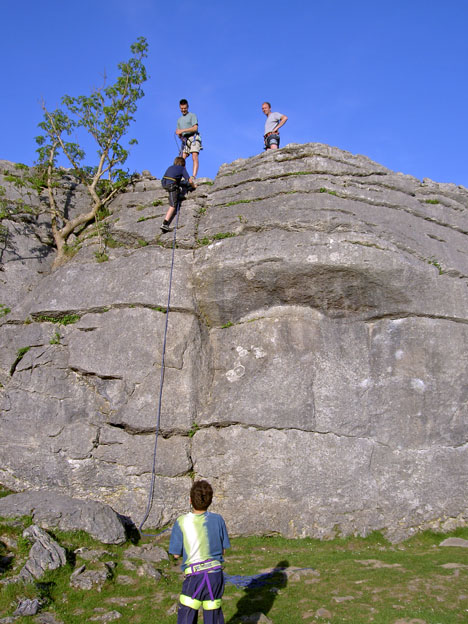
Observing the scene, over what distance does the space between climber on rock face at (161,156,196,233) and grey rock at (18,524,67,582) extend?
744 centimetres

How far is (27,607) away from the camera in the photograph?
6.69m

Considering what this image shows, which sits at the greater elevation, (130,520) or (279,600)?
(130,520)

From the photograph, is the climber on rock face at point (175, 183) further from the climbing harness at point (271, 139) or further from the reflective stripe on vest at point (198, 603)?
the reflective stripe on vest at point (198, 603)

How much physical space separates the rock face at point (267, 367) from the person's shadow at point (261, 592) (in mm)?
1751

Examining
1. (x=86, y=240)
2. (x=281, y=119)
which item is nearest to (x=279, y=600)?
(x=86, y=240)

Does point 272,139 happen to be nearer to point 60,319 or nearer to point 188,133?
point 188,133

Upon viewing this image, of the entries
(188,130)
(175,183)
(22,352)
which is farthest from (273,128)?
(22,352)

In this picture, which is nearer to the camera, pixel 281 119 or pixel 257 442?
pixel 257 442

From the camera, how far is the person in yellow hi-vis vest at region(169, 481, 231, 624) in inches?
202

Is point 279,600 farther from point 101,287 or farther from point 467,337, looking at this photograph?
point 101,287

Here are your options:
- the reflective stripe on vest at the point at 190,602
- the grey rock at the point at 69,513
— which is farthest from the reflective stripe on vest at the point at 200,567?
the grey rock at the point at 69,513

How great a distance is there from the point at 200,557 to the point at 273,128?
12.7 metres

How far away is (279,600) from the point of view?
7090mm

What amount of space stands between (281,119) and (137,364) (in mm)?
8596
